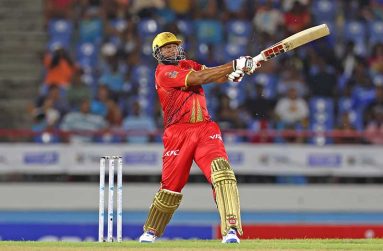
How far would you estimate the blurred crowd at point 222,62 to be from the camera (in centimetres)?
1752

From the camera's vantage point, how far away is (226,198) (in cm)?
1016

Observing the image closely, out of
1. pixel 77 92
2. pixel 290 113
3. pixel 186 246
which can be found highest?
pixel 77 92

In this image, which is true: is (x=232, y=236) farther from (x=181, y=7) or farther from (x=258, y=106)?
(x=181, y=7)

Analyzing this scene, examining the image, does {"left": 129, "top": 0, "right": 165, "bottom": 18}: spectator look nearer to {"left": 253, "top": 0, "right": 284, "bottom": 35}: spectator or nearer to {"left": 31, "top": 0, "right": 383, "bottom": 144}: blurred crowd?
{"left": 31, "top": 0, "right": 383, "bottom": 144}: blurred crowd

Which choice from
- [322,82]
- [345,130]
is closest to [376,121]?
[345,130]

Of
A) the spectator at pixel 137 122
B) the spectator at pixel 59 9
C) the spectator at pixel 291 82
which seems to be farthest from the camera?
the spectator at pixel 59 9

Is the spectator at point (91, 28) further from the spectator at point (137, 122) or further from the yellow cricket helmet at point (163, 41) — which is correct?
the yellow cricket helmet at point (163, 41)

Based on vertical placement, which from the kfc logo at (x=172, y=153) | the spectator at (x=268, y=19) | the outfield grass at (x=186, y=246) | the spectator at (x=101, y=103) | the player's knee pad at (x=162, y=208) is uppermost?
the spectator at (x=268, y=19)

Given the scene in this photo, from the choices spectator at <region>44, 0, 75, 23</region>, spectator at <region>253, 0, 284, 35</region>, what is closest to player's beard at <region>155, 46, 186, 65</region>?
spectator at <region>253, 0, 284, 35</region>

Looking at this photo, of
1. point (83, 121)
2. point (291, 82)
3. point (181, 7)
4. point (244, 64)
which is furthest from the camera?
point (181, 7)

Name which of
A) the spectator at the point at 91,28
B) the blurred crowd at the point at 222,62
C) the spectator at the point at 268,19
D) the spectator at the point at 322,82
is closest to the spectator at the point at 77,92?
the blurred crowd at the point at 222,62

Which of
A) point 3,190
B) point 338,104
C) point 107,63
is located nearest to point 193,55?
point 107,63

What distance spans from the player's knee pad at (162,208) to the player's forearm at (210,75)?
3.66 ft

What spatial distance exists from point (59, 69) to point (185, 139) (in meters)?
8.41
